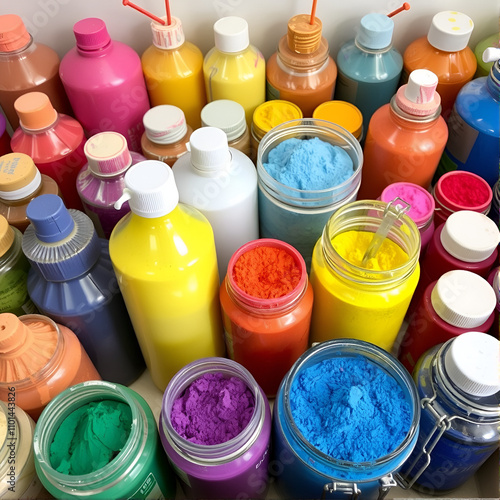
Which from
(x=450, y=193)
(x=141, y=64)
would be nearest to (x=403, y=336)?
(x=450, y=193)

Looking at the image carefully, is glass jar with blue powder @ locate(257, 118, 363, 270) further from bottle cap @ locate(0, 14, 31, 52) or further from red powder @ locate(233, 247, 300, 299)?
bottle cap @ locate(0, 14, 31, 52)

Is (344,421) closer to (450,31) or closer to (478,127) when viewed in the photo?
(478,127)

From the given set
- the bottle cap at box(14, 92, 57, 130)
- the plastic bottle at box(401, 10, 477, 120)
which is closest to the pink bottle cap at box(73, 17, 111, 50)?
the bottle cap at box(14, 92, 57, 130)

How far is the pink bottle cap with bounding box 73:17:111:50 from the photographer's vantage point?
840 millimetres

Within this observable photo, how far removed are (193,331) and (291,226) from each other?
0.23 meters

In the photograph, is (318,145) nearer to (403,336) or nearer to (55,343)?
(403,336)

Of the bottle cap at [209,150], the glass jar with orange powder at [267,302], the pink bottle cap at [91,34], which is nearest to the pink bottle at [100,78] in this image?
the pink bottle cap at [91,34]

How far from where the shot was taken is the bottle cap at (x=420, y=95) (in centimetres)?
81

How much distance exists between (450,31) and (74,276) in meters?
0.73

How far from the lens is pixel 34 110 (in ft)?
2.70

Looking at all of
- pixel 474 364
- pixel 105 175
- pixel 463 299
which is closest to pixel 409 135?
pixel 463 299

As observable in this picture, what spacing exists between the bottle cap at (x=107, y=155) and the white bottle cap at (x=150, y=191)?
14 centimetres

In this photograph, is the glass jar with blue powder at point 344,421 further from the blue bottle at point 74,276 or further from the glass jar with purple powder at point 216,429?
the blue bottle at point 74,276

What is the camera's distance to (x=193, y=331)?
31.3 inches
